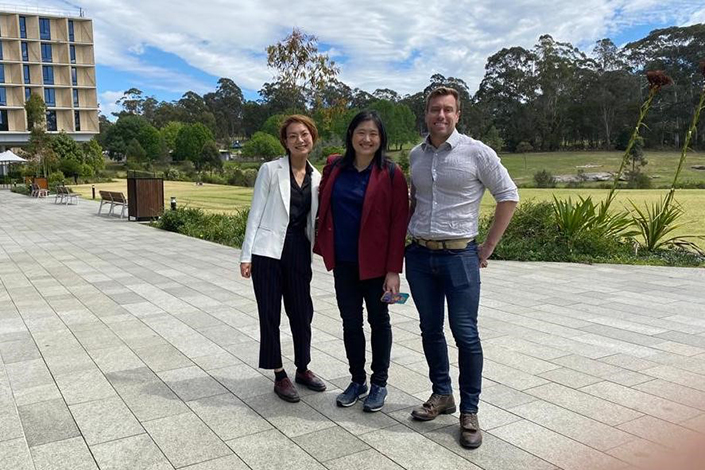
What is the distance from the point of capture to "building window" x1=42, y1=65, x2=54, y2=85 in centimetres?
6912

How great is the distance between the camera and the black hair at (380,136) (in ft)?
10.5

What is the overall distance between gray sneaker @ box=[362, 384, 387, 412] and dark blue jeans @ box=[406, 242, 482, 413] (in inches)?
20.2

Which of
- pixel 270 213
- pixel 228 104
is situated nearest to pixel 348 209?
pixel 270 213

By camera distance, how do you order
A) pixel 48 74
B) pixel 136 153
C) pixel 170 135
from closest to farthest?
pixel 48 74 → pixel 136 153 → pixel 170 135

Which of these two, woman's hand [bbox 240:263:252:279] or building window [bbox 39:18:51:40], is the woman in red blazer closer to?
woman's hand [bbox 240:263:252:279]

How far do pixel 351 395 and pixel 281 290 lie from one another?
2.50 ft

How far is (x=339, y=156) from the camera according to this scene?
3.45 meters

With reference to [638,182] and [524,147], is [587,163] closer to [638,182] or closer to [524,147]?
[524,147]

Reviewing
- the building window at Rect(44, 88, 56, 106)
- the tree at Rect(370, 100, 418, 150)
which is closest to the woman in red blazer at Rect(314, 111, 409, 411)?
the tree at Rect(370, 100, 418, 150)

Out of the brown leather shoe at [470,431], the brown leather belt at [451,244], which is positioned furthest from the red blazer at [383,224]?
the brown leather shoe at [470,431]

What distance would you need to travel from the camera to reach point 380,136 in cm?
321

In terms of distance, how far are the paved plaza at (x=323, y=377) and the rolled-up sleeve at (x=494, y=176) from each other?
1.29 metres

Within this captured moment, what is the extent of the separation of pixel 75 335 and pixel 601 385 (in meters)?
4.21

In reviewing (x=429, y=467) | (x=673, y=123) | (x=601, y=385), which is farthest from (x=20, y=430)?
(x=673, y=123)
